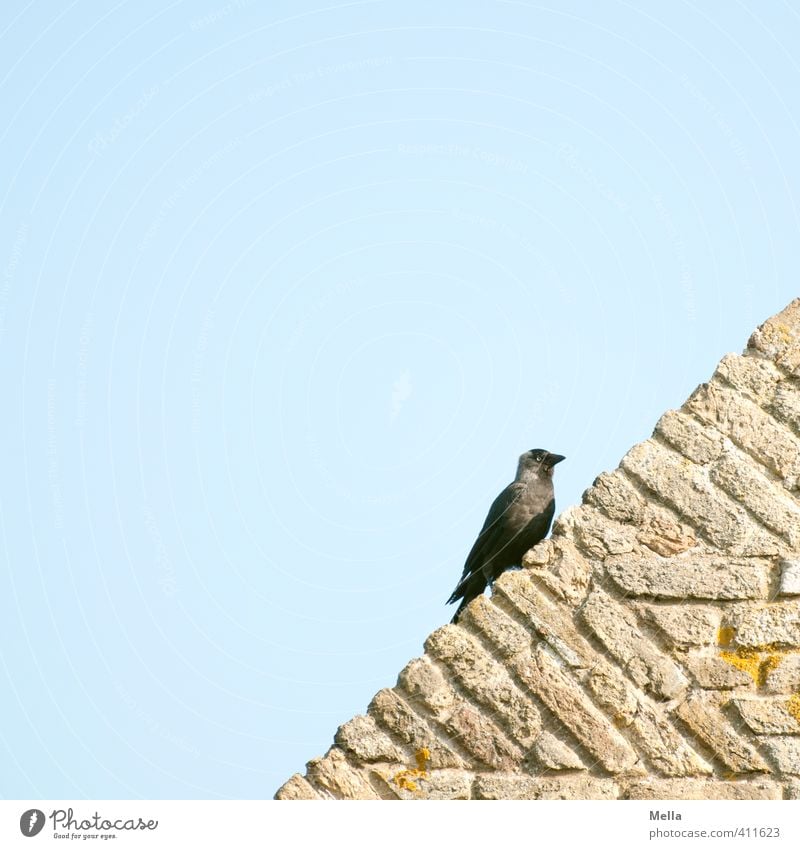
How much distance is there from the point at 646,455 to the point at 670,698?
1.19 metres

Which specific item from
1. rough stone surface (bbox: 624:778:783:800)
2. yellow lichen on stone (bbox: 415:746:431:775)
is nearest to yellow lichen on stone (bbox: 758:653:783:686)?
rough stone surface (bbox: 624:778:783:800)

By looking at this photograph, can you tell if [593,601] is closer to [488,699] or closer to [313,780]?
[488,699]

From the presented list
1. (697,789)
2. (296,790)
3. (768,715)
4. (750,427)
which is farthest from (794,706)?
(296,790)

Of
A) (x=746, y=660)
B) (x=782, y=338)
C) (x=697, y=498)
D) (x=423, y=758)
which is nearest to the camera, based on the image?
(x=423, y=758)

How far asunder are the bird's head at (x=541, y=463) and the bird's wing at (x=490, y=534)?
27cm

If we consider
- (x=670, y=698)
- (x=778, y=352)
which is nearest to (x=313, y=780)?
(x=670, y=698)

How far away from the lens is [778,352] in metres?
5.62

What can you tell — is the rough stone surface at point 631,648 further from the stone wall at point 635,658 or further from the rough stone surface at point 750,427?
the rough stone surface at point 750,427

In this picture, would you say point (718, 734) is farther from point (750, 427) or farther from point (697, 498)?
point (750, 427)

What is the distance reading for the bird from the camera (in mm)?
7770

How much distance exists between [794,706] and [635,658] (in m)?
0.72

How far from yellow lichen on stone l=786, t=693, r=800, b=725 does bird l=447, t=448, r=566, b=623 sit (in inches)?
112

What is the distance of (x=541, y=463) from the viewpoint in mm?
8398
